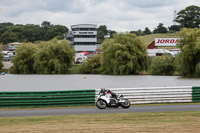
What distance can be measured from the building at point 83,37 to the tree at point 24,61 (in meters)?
60.8

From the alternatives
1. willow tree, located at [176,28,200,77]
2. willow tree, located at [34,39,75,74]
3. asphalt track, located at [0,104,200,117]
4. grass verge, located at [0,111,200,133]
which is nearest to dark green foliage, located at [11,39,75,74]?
willow tree, located at [34,39,75,74]

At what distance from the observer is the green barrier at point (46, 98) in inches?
786

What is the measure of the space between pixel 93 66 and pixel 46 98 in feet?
166

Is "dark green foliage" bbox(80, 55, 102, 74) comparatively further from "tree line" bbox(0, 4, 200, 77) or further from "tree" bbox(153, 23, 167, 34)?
"tree" bbox(153, 23, 167, 34)

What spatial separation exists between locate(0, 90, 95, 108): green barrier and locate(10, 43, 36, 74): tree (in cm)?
5130

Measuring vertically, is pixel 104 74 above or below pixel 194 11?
below

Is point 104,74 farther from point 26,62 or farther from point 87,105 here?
point 87,105

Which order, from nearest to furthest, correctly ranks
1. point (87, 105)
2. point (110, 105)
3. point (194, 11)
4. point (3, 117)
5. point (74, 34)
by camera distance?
point (3, 117)
point (110, 105)
point (87, 105)
point (74, 34)
point (194, 11)

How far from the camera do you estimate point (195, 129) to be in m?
12.7

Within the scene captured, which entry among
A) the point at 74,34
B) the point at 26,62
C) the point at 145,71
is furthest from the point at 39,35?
the point at 145,71

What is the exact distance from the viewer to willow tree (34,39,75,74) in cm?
6769

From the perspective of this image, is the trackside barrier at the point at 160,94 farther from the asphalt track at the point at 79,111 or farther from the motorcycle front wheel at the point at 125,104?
the motorcycle front wheel at the point at 125,104

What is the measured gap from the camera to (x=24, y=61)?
234ft

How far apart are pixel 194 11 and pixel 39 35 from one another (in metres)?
83.6
